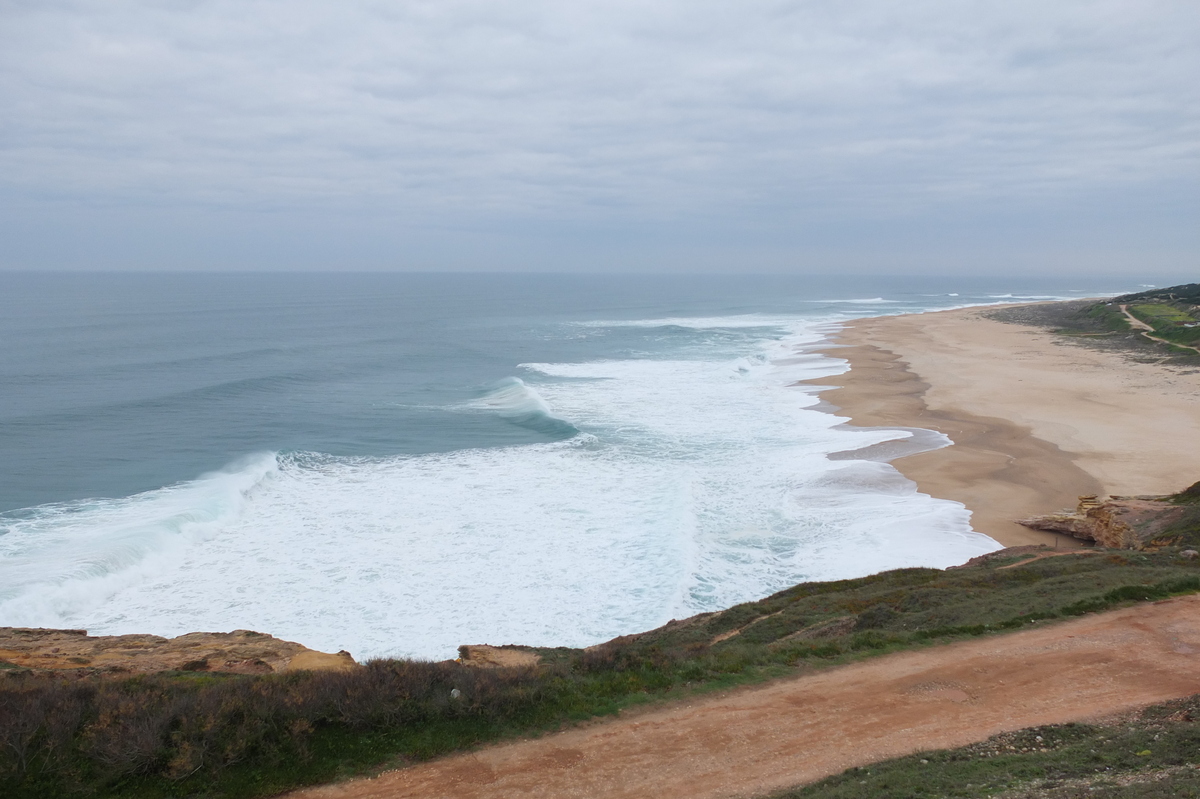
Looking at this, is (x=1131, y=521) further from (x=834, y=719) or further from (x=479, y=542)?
(x=479, y=542)

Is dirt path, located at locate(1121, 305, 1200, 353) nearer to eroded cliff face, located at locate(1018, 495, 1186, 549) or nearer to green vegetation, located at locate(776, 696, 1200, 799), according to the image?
eroded cliff face, located at locate(1018, 495, 1186, 549)

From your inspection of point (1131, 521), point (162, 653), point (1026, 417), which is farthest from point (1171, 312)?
point (162, 653)

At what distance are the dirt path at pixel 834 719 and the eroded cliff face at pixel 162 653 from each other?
3.94m

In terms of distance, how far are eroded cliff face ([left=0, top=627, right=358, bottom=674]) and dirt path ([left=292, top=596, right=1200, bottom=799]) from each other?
3938 mm

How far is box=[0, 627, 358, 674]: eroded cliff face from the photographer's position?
11562mm

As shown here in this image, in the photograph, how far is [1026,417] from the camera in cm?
→ 3550

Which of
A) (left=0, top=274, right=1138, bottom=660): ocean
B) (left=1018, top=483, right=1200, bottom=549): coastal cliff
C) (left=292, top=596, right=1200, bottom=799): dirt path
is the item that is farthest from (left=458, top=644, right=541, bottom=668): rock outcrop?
(left=1018, top=483, right=1200, bottom=549): coastal cliff

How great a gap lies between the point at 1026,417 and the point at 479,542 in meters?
27.7

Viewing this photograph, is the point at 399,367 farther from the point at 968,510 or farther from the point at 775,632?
the point at 775,632

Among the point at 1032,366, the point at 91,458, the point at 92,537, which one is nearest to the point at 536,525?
the point at 92,537

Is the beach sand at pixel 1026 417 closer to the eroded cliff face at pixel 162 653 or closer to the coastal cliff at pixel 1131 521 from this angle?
the coastal cliff at pixel 1131 521

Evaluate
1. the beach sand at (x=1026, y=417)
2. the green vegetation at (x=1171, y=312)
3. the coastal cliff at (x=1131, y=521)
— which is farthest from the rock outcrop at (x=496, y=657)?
the green vegetation at (x=1171, y=312)

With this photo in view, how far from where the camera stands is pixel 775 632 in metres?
13.6

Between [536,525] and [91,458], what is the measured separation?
62.8 feet
